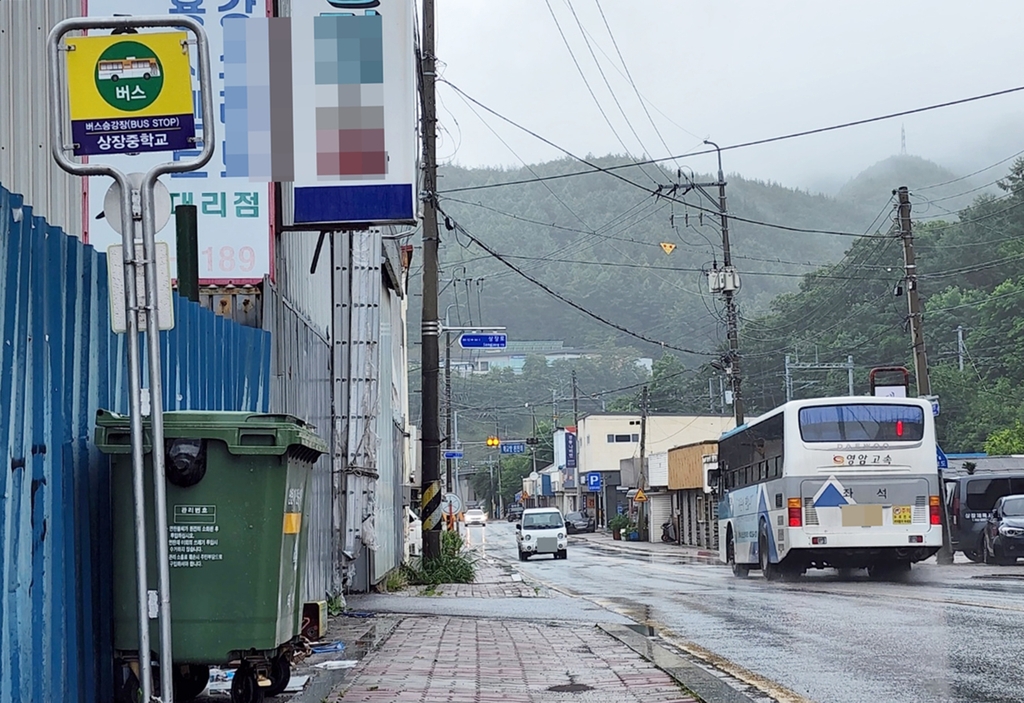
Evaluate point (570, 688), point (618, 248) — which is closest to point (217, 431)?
point (570, 688)

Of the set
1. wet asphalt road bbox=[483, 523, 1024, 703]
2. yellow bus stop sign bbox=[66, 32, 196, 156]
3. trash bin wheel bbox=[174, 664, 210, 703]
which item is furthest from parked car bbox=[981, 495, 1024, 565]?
yellow bus stop sign bbox=[66, 32, 196, 156]

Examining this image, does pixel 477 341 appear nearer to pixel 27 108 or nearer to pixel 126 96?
pixel 27 108

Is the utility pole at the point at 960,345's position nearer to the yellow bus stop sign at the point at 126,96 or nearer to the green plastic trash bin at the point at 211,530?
the green plastic trash bin at the point at 211,530

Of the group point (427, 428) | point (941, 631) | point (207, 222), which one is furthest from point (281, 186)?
point (427, 428)

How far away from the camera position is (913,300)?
3559cm

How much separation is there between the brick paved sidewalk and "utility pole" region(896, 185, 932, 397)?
77.3 feet

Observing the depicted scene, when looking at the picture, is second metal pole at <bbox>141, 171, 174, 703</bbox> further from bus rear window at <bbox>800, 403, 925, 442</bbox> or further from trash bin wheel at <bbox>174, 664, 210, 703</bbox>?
bus rear window at <bbox>800, 403, 925, 442</bbox>

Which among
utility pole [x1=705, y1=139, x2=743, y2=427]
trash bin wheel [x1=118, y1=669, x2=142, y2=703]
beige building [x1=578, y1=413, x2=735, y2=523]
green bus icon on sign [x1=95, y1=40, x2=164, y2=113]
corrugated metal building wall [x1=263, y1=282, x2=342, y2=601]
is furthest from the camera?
beige building [x1=578, y1=413, x2=735, y2=523]

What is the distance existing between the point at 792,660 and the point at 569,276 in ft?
250

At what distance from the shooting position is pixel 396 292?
102 ft

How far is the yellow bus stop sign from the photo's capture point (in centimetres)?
559

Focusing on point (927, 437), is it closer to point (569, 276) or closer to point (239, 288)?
point (239, 288)

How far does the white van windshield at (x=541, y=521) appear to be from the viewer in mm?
46500

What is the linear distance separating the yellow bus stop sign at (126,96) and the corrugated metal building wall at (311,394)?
6.23 m
